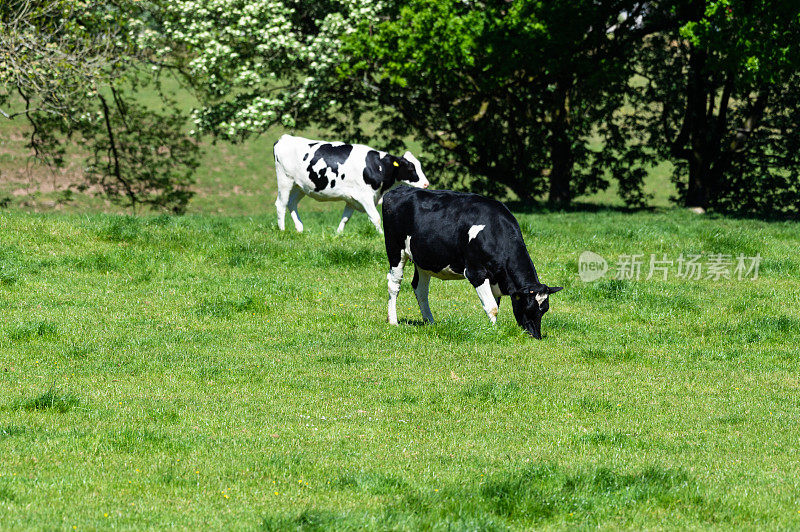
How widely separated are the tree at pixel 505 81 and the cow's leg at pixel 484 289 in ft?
54.6

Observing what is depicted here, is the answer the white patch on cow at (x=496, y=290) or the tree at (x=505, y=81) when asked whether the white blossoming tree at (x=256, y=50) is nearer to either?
the tree at (x=505, y=81)

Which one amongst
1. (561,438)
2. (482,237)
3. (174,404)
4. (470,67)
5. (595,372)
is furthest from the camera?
(470,67)

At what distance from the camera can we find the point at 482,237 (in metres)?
13.9

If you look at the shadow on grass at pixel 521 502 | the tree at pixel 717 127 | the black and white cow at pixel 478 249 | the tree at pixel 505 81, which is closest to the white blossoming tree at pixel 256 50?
the tree at pixel 505 81

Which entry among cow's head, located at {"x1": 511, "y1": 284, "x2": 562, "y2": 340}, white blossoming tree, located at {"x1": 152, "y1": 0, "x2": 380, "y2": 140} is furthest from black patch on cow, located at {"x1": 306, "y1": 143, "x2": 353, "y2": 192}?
cow's head, located at {"x1": 511, "y1": 284, "x2": 562, "y2": 340}

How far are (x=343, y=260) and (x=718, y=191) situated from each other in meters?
20.9


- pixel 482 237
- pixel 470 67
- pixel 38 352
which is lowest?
pixel 38 352

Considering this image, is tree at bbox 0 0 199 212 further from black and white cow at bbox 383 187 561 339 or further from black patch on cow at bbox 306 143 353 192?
black and white cow at bbox 383 187 561 339

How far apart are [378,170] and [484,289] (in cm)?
844

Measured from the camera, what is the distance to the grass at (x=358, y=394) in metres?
7.79

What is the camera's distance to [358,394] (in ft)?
36.8

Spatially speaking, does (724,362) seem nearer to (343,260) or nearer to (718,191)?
(343,260)

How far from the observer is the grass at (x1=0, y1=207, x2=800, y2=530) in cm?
779

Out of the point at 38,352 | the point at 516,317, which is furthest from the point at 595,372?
the point at 38,352
